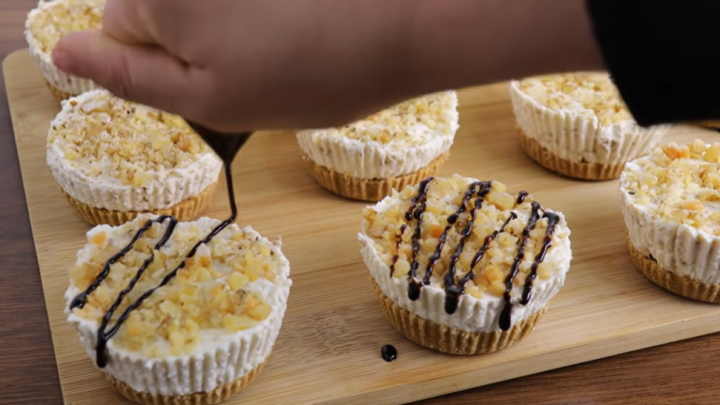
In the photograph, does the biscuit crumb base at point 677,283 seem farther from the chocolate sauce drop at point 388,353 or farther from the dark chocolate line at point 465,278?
the chocolate sauce drop at point 388,353

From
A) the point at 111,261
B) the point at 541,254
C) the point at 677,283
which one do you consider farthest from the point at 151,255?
the point at 677,283

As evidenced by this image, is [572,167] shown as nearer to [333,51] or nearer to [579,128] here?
[579,128]

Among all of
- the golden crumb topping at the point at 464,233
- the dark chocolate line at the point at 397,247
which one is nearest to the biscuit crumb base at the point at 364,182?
the golden crumb topping at the point at 464,233

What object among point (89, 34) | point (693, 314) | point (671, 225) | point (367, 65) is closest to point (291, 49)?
point (367, 65)

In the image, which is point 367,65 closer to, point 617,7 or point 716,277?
point 617,7

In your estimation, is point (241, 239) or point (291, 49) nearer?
point (291, 49)

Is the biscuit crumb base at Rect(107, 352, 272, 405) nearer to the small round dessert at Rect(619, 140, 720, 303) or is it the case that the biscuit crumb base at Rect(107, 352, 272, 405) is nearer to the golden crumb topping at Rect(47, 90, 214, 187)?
the golden crumb topping at Rect(47, 90, 214, 187)

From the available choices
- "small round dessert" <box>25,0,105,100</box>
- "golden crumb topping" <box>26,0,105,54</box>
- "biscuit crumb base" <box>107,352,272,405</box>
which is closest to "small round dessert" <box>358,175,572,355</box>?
"biscuit crumb base" <box>107,352,272,405</box>

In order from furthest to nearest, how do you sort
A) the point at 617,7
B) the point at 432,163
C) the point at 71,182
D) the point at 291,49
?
the point at 432,163 → the point at 71,182 → the point at 291,49 → the point at 617,7
